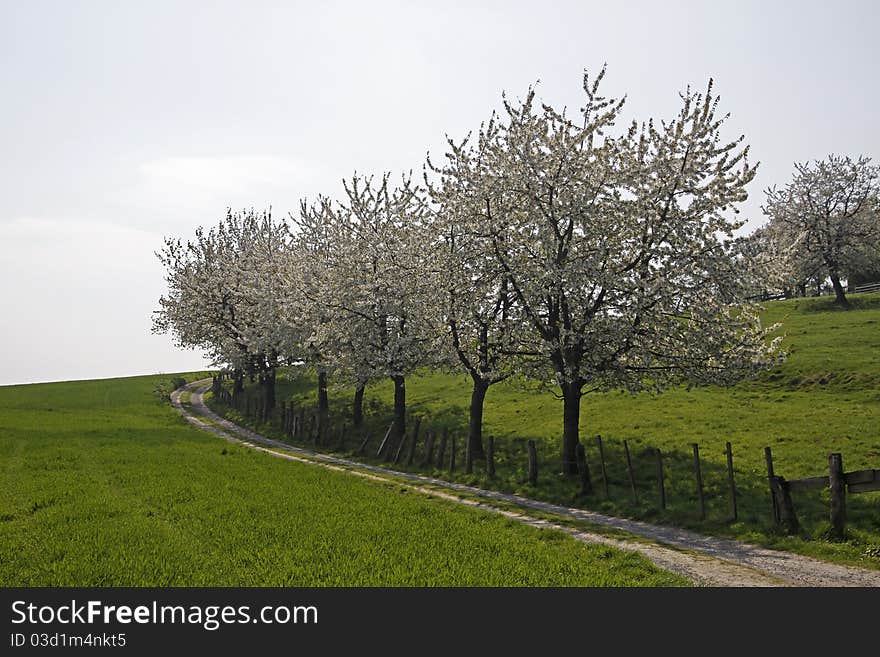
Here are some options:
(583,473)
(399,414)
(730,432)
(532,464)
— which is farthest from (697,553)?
(399,414)

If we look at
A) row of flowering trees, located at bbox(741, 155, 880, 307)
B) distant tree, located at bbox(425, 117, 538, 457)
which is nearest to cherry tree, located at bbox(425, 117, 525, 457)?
distant tree, located at bbox(425, 117, 538, 457)

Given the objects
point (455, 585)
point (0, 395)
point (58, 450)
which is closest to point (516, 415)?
point (58, 450)

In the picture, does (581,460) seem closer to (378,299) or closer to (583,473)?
(583,473)

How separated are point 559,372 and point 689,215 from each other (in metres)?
7.21

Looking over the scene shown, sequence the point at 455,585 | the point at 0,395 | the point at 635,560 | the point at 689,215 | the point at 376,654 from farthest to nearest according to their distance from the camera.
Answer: the point at 0,395
the point at 689,215
the point at 635,560
the point at 455,585
the point at 376,654

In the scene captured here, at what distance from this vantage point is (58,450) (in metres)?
30.9

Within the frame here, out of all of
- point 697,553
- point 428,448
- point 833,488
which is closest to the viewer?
point 697,553

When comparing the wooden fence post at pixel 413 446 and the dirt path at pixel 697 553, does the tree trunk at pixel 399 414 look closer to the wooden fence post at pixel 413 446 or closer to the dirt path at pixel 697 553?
the wooden fence post at pixel 413 446

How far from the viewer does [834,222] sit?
60.9 meters

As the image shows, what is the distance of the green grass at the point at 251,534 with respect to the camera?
11656 millimetres

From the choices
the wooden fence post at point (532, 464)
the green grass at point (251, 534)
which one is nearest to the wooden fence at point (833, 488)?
the green grass at point (251, 534)

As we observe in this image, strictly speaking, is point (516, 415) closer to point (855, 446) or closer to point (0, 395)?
point (855, 446)

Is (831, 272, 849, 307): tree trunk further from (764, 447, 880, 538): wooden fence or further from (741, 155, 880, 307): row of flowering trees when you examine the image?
(764, 447, 880, 538): wooden fence

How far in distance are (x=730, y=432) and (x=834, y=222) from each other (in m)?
41.8
